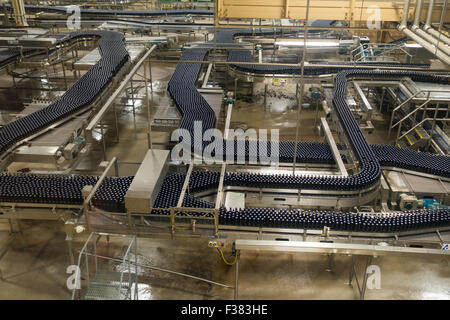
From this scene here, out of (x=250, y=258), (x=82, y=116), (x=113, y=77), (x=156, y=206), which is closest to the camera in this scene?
(x=156, y=206)

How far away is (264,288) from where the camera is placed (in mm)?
8930

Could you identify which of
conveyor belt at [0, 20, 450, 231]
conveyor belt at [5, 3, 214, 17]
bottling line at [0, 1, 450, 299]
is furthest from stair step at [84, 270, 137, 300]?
conveyor belt at [5, 3, 214, 17]

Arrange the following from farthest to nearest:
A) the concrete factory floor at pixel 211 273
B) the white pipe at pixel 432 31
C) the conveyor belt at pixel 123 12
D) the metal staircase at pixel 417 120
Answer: the conveyor belt at pixel 123 12
the metal staircase at pixel 417 120
the white pipe at pixel 432 31
the concrete factory floor at pixel 211 273

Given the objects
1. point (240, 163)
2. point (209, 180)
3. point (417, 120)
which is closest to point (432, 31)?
point (417, 120)

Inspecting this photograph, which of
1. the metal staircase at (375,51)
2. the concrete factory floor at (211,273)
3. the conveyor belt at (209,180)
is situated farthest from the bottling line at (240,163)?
the concrete factory floor at (211,273)

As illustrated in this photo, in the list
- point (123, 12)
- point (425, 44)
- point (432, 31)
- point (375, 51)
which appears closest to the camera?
point (425, 44)

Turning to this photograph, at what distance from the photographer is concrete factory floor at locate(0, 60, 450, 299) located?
877cm

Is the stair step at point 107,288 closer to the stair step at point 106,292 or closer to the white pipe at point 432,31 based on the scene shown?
the stair step at point 106,292

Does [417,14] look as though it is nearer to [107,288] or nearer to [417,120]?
[417,120]

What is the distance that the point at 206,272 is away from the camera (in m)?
9.31

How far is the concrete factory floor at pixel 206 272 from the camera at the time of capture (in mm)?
8766

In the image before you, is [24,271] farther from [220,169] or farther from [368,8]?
[368,8]

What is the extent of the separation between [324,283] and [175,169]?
4280 millimetres

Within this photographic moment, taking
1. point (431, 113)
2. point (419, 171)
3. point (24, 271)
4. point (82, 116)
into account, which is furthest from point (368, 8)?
point (24, 271)
